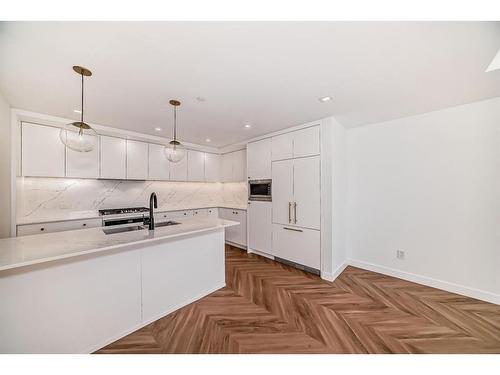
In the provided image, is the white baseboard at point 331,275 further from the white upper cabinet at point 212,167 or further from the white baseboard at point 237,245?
the white upper cabinet at point 212,167

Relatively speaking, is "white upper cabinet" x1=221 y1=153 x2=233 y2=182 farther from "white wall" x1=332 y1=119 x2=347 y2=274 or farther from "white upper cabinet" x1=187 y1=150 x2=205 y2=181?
"white wall" x1=332 y1=119 x2=347 y2=274

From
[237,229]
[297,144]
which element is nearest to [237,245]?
[237,229]

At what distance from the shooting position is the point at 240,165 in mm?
4680

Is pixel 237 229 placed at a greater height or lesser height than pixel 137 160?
lesser

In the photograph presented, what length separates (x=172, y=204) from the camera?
15.4ft

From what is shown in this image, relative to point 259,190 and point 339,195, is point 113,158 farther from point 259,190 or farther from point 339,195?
point 339,195

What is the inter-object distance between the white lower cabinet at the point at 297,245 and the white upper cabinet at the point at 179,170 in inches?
96.6

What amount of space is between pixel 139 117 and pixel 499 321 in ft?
16.3

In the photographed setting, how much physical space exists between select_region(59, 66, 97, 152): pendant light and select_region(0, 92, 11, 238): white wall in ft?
4.16

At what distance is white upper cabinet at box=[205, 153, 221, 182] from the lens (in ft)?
16.3

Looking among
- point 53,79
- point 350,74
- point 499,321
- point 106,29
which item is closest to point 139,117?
point 53,79

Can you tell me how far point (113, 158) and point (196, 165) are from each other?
1.71 meters

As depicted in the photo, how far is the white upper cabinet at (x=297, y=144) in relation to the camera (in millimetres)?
3025
